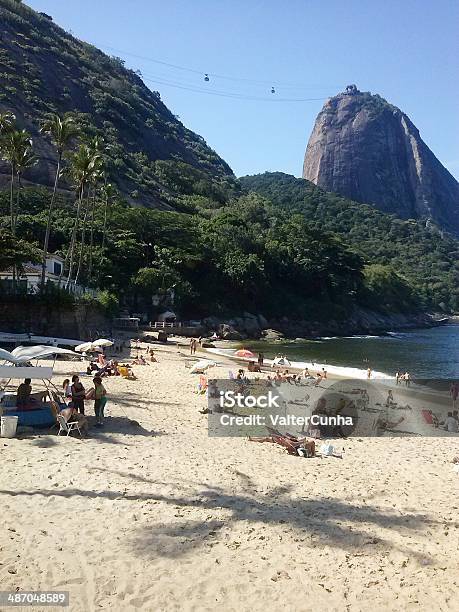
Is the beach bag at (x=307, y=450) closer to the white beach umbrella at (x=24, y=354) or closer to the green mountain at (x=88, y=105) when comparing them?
the white beach umbrella at (x=24, y=354)

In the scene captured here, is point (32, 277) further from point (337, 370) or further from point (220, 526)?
point (220, 526)

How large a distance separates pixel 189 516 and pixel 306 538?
175cm

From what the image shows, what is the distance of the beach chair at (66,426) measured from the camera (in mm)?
11406

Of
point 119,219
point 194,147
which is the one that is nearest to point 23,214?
point 119,219

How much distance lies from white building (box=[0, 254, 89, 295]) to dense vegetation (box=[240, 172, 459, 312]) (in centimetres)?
8784

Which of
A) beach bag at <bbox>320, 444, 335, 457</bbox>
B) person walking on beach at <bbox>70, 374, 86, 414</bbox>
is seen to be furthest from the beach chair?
beach bag at <bbox>320, 444, 335, 457</bbox>

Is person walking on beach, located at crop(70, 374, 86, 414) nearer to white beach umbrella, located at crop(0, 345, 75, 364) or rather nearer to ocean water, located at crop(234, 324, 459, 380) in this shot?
white beach umbrella, located at crop(0, 345, 75, 364)

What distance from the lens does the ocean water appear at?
37656mm

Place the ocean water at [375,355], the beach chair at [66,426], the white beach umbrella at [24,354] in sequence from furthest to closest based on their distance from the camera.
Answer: the ocean water at [375,355] < the white beach umbrella at [24,354] < the beach chair at [66,426]

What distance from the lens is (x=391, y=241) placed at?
169000mm

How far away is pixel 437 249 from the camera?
169750mm

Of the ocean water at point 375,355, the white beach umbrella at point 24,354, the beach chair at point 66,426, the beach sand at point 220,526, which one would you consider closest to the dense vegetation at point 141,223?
the ocean water at point 375,355

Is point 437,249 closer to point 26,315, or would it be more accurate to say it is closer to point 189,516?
point 26,315

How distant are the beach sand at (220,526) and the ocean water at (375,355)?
23.2m
